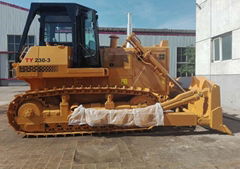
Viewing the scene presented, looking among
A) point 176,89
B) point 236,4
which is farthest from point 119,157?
point 236,4

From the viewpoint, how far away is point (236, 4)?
846 cm

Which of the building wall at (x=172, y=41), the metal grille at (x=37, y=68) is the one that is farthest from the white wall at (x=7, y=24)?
the metal grille at (x=37, y=68)

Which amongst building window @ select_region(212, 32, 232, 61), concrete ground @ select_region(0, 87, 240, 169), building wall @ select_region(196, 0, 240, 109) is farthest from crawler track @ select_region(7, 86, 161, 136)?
building window @ select_region(212, 32, 232, 61)

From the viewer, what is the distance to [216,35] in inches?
Result: 389

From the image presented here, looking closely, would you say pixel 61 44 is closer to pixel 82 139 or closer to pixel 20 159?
pixel 82 139

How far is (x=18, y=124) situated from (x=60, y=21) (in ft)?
9.98

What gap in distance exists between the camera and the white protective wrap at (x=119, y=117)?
5074 millimetres

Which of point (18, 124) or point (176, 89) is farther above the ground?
point (176, 89)

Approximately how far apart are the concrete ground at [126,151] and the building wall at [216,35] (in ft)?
12.8

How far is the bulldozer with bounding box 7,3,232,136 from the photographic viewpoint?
5.11 m

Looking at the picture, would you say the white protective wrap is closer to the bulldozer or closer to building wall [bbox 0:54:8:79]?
the bulldozer

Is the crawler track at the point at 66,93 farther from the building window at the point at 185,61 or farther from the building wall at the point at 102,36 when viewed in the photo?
the building wall at the point at 102,36

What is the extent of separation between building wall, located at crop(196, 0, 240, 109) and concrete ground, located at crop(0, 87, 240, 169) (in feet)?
12.8

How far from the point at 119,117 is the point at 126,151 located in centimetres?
105
